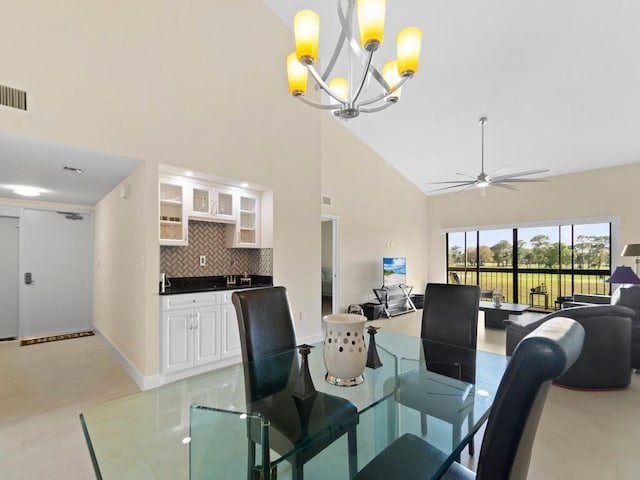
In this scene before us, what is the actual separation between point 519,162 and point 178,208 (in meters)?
6.24

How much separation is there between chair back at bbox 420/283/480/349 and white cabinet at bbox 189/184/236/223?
2688mm

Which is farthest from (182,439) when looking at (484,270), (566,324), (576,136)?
(484,270)

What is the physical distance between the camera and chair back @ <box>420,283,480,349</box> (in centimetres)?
242

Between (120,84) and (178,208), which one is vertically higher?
(120,84)

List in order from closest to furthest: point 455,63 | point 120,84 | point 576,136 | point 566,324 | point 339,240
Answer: point 566,324 < point 120,84 < point 455,63 < point 576,136 < point 339,240

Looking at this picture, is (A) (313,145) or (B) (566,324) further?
(A) (313,145)

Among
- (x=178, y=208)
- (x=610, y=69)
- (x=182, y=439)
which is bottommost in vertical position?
(x=182, y=439)

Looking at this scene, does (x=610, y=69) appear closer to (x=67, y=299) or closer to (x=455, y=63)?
(x=455, y=63)

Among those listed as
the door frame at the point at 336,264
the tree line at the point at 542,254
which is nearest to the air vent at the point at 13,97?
the door frame at the point at 336,264

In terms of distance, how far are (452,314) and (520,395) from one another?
194cm

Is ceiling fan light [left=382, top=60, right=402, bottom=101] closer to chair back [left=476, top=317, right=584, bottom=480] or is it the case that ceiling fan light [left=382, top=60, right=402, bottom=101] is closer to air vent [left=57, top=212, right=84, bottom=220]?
chair back [left=476, top=317, right=584, bottom=480]

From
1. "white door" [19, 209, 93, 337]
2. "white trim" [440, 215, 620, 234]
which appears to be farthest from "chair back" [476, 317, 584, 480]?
"white trim" [440, 215, 620, 234]

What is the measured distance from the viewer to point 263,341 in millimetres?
2098

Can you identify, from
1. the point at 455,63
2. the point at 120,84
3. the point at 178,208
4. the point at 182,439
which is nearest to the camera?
the point at 182,439
